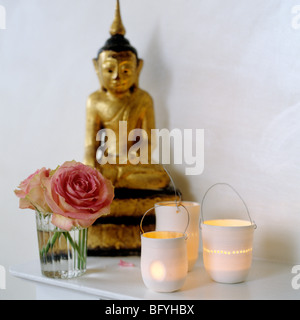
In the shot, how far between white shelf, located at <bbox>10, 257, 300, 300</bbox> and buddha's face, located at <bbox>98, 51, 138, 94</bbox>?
49 cm

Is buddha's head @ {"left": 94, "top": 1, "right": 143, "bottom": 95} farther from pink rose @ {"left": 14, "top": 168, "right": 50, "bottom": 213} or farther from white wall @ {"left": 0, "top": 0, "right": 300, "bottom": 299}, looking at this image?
pink rose @ {"left": 14, "top": 168, "right": 50, "bottom": 213}

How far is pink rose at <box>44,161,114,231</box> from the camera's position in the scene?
85cm

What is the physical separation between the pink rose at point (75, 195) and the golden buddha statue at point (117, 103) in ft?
0.93

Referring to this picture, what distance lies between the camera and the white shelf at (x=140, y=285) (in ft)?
2.66

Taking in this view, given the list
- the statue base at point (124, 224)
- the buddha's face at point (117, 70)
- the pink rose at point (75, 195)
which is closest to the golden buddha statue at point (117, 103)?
the buddha's face at point (117, 70)

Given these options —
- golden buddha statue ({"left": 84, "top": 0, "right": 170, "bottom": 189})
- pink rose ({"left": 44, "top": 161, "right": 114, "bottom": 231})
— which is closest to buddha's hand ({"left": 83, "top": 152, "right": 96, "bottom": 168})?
golden buddha statue ({"left": 84, "top": 0, "right": 170, "bottom": 189})

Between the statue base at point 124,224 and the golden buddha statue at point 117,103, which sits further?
the golden buddha statue at point 117,103

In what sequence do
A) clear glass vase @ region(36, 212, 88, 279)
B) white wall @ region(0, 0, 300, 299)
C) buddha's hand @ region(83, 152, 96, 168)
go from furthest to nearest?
buddha's hand @ region(83, 152, 96, 168) < white wall @ region(0, 0, 300, 299) < clear glass vase @ region(36, 212, 88, 279)

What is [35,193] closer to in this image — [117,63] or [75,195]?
[75,195]

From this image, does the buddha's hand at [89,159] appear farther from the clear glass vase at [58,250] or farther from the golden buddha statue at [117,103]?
the clear glass vase at [58,250]

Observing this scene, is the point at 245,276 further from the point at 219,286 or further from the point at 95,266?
the point at 95,266

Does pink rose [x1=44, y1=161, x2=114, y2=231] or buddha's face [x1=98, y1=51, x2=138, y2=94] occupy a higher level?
buddha's face [x1=98, y1=51, x2=138, y2=94]

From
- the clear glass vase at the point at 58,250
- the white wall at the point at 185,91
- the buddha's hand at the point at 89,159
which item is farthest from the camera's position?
the buddha's hand at the point at 89,159
